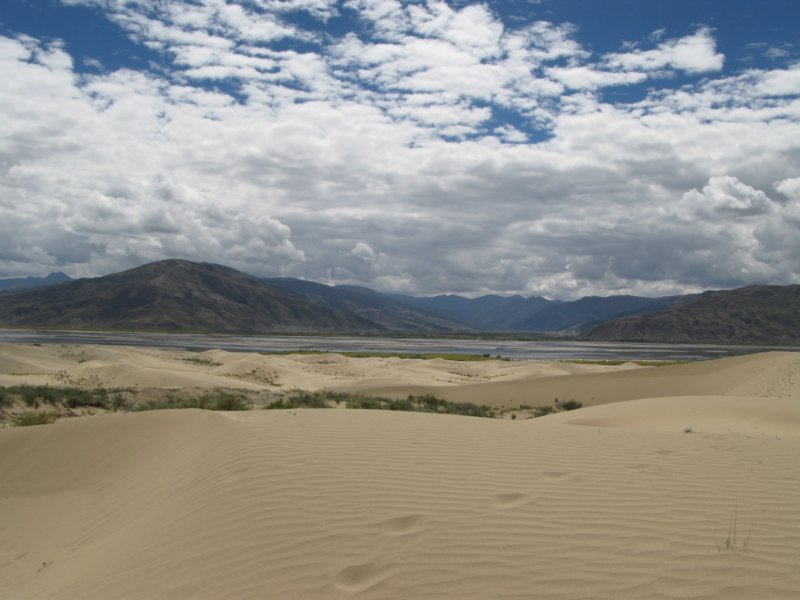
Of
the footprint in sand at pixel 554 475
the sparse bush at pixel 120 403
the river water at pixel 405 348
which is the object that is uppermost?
the footprint in sand at pixel 554 475

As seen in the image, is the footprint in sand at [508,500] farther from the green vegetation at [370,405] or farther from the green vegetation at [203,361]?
the green vegetation at [203,361]

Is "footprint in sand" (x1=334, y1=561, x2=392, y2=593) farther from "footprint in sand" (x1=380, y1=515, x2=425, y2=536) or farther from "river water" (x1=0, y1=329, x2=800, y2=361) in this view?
"river water" (x1=0, y1=329, x2=800, y2=361)

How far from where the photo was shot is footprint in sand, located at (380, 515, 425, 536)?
4426 mm

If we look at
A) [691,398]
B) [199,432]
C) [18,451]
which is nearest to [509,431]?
[199,432]

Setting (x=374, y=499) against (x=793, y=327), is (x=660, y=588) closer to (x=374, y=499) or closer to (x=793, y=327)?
(x=374, y=499)

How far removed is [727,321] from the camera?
138 m

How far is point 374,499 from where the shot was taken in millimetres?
5188

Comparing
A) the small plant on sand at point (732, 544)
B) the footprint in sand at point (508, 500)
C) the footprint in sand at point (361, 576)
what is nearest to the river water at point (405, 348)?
the footprint in sand at point (508, 500)

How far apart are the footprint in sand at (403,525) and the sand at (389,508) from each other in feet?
0.06

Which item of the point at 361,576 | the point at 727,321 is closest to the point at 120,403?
the point at 361,576

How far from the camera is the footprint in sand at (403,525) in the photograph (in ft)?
14.5

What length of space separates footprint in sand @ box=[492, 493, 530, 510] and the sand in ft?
0.08

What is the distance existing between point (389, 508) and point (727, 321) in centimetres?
15378

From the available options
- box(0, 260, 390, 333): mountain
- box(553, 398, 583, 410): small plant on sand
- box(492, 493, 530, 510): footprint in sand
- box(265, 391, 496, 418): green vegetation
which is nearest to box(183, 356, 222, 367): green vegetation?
box(265, 391, 496, 418): green vegetation
